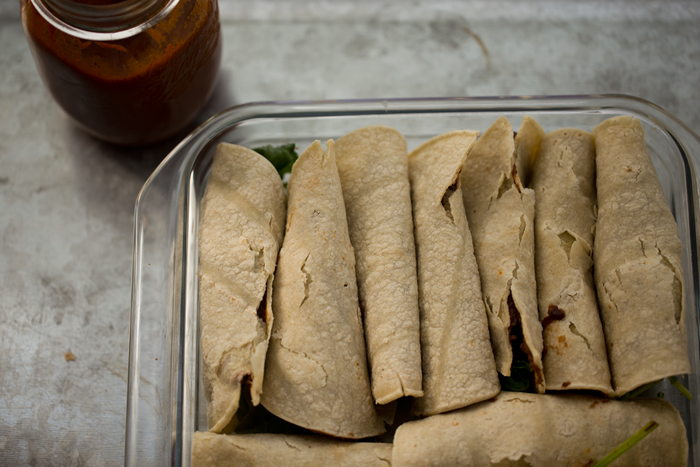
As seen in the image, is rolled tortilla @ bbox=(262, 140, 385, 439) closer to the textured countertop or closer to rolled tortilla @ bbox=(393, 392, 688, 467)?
rolled tortilla @ bbox=(393, 392, 688, 467)

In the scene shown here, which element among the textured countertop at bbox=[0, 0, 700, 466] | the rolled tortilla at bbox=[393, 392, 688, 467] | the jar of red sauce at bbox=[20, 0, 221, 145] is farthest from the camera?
the textured countertop at bbox=[0, 0, 700, 466]

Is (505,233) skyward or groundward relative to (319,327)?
skyward

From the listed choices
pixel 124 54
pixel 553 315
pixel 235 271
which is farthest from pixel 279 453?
pixel 124 54

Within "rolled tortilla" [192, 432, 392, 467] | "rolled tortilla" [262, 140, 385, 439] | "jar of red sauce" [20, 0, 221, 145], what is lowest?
"rolled tortilla" [192, 432, 392, 467]

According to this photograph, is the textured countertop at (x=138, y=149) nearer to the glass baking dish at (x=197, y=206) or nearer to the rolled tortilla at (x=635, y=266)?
the glass baking dish at (x=197, y=206)

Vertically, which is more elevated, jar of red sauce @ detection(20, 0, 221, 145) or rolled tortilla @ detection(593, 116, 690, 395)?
jar of red sauce @ detection(20, 0, 221, 145)

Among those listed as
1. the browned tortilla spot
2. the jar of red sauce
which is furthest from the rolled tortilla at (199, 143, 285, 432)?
the browned tortilla spot

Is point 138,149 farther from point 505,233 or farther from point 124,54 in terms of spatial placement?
point 505,233
